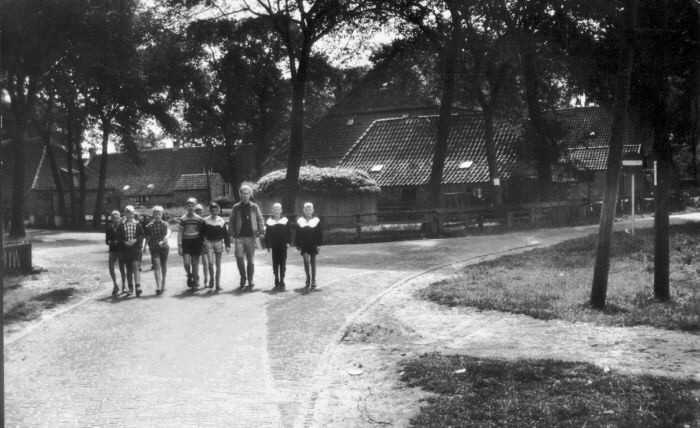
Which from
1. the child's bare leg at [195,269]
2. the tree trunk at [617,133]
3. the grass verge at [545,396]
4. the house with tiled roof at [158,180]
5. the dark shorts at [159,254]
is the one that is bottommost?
the grass verge at [545,396]

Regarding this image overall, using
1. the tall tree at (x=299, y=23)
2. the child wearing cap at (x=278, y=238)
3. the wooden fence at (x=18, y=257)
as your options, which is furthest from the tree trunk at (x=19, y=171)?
the child wearing cap at (x=278, y=238)

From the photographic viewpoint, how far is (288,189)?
99.1 feet

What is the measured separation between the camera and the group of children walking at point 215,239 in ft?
49.7

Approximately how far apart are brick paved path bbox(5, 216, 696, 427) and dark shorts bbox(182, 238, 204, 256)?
82cm

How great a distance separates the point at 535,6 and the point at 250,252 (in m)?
9.26

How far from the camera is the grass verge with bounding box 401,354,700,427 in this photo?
6227mm

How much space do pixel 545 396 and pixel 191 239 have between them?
1000cm

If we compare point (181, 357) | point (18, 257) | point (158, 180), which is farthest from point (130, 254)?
point (158, 180)

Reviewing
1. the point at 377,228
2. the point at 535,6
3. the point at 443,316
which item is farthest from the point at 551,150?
the point at 443,316

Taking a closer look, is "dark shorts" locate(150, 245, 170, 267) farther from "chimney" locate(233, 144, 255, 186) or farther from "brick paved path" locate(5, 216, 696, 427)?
"chimney" locate(233, 144, 255, 186)

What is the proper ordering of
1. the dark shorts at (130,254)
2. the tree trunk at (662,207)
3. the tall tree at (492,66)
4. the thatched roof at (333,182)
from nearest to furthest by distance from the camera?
→ 1. the tree trunk at (662,207)
2. the dark shorts at (130,254)
3. the tall tree at (492,66)
4. the thatched roof at (333,182)

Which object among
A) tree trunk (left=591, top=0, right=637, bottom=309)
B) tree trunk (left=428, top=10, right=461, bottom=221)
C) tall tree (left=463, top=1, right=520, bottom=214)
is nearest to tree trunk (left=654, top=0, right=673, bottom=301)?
tree trunk (left=591, top=0, right=637, bottom=309)

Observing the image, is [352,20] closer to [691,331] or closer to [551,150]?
[551,150]

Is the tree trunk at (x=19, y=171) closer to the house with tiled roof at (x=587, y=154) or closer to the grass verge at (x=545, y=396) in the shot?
the house with tiled roof at (x=587, y=154)
